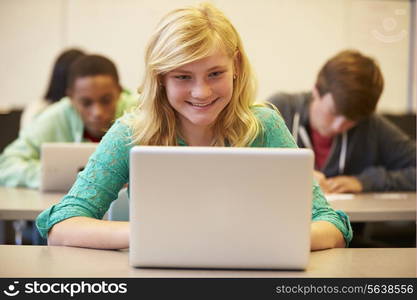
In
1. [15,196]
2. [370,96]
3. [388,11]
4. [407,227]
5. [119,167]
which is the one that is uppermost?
[388,11]

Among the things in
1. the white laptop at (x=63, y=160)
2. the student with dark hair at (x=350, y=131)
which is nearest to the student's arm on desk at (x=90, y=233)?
the white laptop at (x=63, y=160)

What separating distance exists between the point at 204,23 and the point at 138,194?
1.87 ft

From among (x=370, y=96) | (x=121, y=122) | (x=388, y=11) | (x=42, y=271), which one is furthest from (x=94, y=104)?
(x=388, y=11)

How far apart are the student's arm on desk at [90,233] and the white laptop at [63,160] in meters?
1.08

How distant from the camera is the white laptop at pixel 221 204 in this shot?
1.35m

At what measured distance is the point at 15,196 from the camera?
9.07 feet

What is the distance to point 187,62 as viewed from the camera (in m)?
1.69

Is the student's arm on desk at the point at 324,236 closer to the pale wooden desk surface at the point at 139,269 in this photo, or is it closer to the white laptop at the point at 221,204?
the pale wooden desk surface at the point at 139,269

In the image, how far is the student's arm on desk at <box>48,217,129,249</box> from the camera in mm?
1621

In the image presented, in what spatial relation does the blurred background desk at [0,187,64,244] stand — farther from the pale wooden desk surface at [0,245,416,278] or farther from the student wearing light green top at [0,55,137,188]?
the pale wooden desk surface at [0,245,416,278]

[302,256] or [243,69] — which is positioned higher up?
[243,69]

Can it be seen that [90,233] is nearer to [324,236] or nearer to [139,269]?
[139,269]

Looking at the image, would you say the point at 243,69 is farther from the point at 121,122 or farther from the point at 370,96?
the point at 370,96

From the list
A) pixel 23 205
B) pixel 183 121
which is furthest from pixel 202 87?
pixel 23 205
